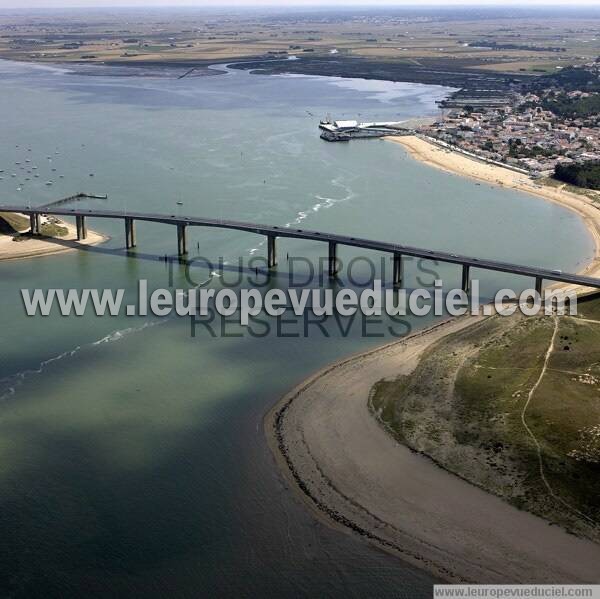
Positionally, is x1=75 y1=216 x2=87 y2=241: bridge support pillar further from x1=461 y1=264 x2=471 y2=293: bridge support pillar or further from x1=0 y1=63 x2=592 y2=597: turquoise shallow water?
x1=461 y1=264 x2=471 y2=293: bridge support pillar

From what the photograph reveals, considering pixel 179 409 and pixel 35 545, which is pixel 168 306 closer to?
pixel 179 409

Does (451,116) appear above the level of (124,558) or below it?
above

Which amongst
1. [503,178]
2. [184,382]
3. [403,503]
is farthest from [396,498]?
[503,178]

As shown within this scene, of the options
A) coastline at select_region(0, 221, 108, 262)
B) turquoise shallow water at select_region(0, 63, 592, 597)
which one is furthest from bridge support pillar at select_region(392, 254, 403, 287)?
coastline at select_region(0, 221, 108, 262)

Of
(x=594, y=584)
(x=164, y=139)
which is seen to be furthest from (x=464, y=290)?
(x=164, y=139)

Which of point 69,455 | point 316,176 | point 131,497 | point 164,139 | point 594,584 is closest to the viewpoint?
point 594,584

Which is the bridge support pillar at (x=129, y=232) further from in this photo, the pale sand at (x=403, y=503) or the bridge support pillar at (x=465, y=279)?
the pale sand at (x=403, y=503)

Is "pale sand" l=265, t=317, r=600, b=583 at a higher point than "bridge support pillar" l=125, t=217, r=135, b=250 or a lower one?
lower
